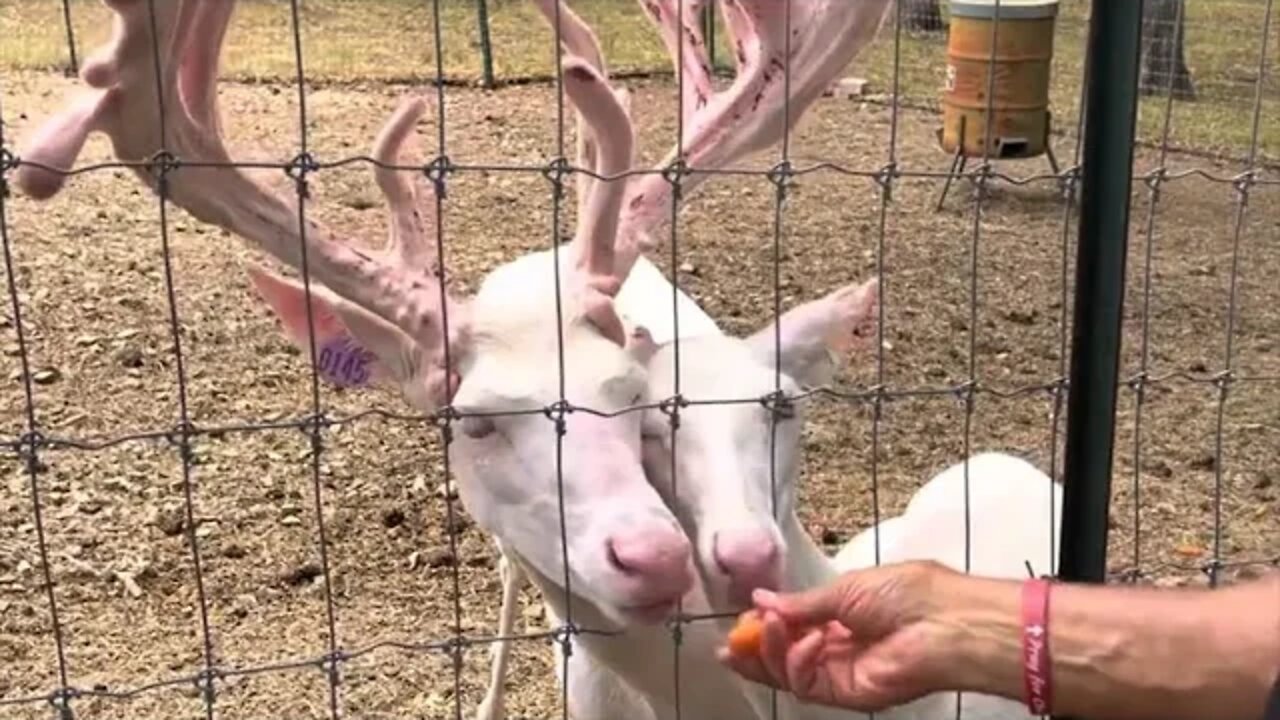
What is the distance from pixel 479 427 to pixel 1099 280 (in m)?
0.88

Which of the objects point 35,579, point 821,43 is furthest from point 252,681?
point 821,43

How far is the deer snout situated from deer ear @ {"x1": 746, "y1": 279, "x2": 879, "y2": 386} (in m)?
0.54

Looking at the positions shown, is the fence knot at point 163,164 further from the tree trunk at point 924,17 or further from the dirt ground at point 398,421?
the tree trunk at point 924,17

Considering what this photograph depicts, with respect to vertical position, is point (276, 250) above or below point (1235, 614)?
above

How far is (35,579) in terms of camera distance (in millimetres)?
4363

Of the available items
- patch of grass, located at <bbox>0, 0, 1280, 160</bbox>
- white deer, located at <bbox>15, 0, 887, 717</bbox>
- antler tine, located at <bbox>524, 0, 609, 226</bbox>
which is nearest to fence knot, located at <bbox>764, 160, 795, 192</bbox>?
white deer, located at <bbox>15, 0, 887, 717</bbox>

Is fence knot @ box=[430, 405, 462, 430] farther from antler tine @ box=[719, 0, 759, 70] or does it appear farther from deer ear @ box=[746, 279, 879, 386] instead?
antler tine @ box=[719, 0, 759, 70]

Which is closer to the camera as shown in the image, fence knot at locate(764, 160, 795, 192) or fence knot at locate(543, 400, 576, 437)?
fence knot at locate(764, 160, 795, 192)

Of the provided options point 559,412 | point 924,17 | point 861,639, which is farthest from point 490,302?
point 924,17

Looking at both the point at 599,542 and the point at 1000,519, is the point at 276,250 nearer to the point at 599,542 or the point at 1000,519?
the point at 599,542

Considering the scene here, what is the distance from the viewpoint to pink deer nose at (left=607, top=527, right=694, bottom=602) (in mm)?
2287

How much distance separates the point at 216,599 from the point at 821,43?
7.65 ft

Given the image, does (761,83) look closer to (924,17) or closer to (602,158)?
(602,158)

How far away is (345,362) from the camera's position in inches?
104
